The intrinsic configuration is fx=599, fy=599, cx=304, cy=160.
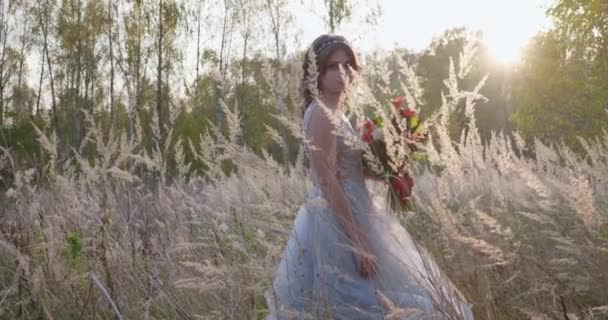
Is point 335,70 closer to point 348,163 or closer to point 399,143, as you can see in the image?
point 348,163

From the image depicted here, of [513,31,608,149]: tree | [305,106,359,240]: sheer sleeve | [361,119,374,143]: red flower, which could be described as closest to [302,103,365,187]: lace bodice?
[305,106,359,240]: sheer sleeve

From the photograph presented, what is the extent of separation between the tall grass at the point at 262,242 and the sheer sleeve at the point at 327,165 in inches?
3.7

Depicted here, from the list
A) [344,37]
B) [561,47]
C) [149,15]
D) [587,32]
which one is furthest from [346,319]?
[149,15]

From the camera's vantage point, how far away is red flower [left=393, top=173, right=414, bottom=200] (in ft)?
7.98

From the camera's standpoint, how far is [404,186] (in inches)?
95.6

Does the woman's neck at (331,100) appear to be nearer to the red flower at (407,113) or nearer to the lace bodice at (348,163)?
the lace bodice at (348,163)

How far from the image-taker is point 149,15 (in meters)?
21.0

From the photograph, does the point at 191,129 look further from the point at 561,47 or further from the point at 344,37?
the point at 344,37

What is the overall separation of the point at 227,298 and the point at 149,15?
787 inches

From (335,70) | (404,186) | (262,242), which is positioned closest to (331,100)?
(335,70)

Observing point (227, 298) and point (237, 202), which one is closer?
point (227, 298)

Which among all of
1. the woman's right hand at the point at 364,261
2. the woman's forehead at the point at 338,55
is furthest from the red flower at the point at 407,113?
the woman's right hand at the point at 364,261

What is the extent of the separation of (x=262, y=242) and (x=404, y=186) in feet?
2.14

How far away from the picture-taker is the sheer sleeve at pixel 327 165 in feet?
8.26
